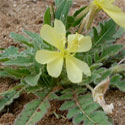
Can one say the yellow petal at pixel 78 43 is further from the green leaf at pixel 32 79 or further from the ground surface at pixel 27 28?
the ground surface at pixel 27 28

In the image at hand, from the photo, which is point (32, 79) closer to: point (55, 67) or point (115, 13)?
point (55, 67)

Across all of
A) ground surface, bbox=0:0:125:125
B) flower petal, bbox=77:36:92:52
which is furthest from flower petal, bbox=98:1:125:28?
ground surface, bbox=0:0:125:125

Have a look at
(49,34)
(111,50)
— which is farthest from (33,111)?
(111,50)

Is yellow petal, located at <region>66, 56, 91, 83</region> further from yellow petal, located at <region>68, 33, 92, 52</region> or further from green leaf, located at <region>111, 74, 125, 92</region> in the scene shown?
green leaf, located at <region>111, 74, 125, 92</region>

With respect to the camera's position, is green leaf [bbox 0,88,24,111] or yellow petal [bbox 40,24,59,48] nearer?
yellow petal [bbox 40,24,59,48]

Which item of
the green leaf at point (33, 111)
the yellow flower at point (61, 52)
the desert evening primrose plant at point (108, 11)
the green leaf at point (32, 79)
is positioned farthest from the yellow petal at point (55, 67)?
the desert evening primrose plant at point (108, 11)

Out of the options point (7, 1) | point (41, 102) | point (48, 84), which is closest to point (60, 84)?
point (48, 84)

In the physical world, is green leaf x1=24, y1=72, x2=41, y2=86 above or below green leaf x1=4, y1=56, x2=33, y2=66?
below
